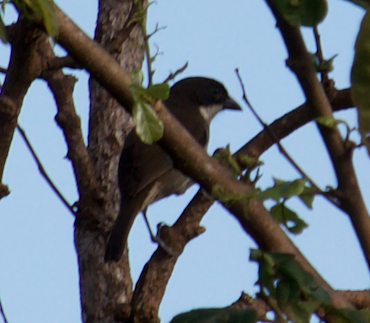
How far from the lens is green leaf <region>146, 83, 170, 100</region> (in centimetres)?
136

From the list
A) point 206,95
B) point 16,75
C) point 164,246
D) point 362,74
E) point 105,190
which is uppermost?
point 206,95

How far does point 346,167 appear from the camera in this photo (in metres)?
1.31

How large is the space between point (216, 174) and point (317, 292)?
43 centimetres

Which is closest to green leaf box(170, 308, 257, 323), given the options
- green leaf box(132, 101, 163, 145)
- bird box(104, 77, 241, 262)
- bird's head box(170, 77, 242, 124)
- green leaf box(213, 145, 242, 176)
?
green leaf box(132, 101, 163, 145)

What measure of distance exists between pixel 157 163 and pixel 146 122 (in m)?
2.73

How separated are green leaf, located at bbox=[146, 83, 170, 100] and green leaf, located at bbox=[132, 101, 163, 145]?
0.05m

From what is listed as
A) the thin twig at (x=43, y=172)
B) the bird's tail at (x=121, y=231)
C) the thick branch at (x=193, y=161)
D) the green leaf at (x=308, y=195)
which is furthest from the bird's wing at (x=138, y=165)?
the green leaf at (x=308, y=195)

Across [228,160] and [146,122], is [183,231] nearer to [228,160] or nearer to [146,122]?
[228,160]

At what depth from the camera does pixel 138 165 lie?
404 cm

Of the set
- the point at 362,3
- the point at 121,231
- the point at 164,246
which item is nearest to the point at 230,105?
the point at 121,231

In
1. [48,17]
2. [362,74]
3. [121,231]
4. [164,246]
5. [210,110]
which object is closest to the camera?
[362,74]

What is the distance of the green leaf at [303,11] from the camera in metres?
1.10

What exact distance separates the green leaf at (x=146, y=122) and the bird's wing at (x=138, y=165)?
234cm

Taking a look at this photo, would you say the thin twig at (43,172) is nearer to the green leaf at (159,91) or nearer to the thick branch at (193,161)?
the thick branch at (193,161)
